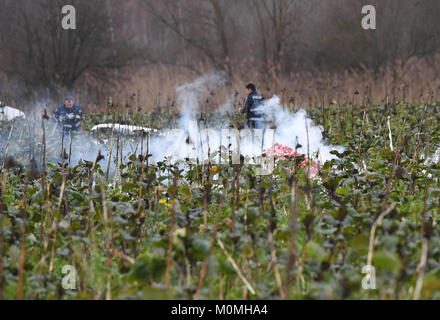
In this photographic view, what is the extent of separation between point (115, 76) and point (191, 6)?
708cm

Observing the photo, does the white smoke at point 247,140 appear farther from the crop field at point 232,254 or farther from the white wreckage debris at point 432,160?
the crop field at point 232,254

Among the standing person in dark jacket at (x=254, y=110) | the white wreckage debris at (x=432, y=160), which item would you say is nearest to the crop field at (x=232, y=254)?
the white wreckage debris at (x=432, y=160)

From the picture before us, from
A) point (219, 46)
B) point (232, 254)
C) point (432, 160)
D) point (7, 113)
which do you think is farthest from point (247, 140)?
point (219, 46)

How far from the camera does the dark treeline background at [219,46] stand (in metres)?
26.9

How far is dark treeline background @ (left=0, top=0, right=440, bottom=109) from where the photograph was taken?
88.1 feet

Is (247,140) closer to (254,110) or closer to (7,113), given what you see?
(254,110)

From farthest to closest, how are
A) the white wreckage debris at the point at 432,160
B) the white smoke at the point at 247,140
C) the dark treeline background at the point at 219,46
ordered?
the dark treeline background at the point at 219,46 → the white smoke at the point at 247,140 → the white wreckage debris at the point at 432,160

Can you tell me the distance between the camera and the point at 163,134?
11.0m

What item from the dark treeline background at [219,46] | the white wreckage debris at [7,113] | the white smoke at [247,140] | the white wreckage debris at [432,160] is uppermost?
the dark treeline background at [219,46]

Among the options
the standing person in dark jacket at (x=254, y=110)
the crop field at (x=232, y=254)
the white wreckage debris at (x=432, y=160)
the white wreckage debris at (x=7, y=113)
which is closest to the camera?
the crop field at (x=232, y=254)
